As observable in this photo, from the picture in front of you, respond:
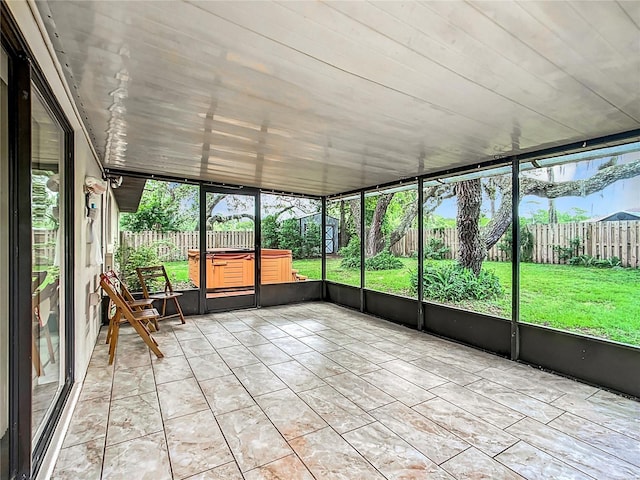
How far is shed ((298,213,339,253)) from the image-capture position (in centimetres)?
654

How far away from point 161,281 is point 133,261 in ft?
1.72

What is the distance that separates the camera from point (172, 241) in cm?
520

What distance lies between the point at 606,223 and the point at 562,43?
9.03 feet

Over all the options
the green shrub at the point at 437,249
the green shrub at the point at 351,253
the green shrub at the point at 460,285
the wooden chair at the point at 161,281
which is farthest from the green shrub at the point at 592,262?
the wooden chair at the point at 161,281

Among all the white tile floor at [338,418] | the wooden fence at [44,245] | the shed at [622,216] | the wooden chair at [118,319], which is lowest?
the white tile floor at [338,418]

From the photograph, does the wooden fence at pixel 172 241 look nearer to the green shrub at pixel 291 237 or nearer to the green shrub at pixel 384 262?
the green shrub at pixel 291 237

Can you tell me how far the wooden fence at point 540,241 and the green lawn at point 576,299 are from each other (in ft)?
0.59

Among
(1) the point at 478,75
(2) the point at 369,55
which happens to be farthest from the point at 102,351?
(1) the point at 478,75

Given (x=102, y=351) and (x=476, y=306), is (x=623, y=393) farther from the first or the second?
(x=102, y=351)

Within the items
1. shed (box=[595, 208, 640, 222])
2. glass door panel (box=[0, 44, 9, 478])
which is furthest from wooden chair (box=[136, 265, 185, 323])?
shed (box=[595, 208, 640, 222])

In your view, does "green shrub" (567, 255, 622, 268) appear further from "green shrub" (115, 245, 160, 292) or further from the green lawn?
"green shrub" (115, 245, 160, 292)

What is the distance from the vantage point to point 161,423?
2.18m

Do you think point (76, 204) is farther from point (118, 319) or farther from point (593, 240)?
point (593, 240)

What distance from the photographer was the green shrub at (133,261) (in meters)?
4.95
